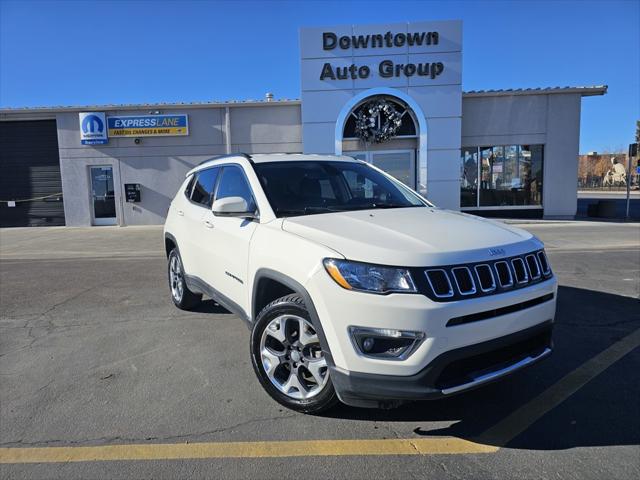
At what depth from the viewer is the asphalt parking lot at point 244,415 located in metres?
2.59

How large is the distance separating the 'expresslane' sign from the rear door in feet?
43.9

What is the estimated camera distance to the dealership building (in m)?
15.9

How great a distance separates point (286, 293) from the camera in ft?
10.9

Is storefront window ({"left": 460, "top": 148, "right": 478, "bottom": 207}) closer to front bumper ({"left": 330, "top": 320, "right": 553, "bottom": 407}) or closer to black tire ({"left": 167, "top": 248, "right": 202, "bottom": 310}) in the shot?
black tire ({"left": 167, "top": 248, "right": 202, "bottom": 310})

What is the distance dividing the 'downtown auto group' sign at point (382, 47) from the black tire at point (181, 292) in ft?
39.4

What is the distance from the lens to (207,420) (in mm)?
3094

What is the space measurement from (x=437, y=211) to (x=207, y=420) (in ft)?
7.87

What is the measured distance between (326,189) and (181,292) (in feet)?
8.84

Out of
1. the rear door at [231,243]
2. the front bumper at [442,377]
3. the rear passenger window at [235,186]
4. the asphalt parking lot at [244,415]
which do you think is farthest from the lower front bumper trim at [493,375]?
the rear passenger window at [235,186]

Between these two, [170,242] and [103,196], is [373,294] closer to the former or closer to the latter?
[170,242]

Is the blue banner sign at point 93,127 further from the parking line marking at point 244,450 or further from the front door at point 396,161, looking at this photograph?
the parking line marking at point 244,450

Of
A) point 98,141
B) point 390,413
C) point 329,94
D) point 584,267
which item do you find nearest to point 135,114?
point 98,141

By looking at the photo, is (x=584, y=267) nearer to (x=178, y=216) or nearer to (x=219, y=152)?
(x=178, y=216)

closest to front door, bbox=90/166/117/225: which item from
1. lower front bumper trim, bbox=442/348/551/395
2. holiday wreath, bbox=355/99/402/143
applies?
holiday wreath, bbox=355/99/402/143
